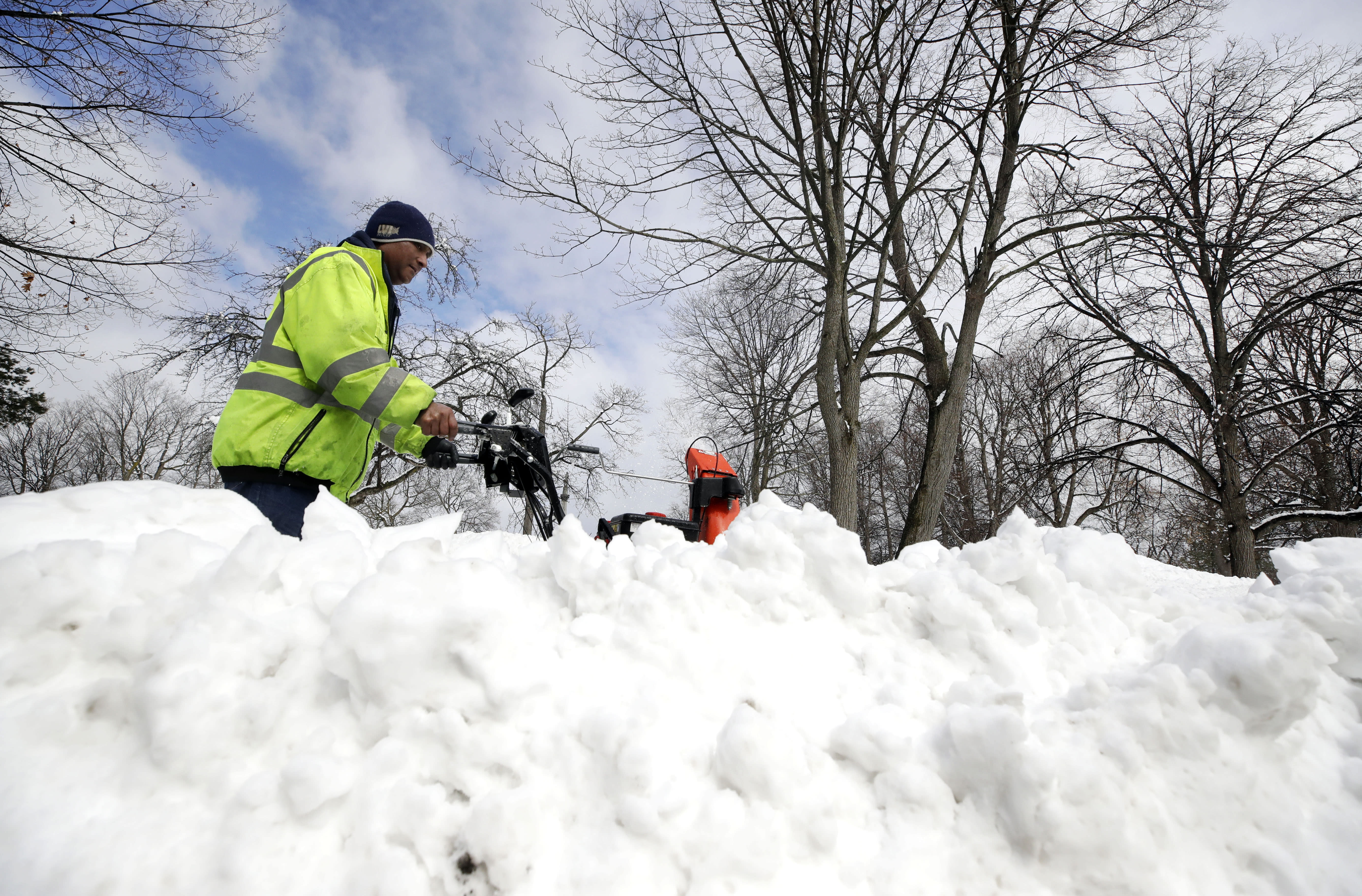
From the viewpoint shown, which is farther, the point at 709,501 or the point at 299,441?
the point at 709,501

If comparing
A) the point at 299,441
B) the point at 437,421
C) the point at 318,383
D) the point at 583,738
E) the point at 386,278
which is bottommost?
the point at 583,738

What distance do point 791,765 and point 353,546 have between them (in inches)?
43.9

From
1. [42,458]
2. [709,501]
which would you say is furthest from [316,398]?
[42,458]

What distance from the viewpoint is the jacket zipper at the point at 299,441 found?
95.5 inches

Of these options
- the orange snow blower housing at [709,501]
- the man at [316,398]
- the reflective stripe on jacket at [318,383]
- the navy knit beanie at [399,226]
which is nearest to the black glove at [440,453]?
the man at [316,398]

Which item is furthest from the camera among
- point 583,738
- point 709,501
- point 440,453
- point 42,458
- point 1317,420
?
point 42,458

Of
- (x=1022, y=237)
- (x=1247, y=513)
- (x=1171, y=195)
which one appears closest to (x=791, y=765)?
(x=1022, y=237)

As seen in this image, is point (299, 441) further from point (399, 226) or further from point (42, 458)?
point (42, 458)

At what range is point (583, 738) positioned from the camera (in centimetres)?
107

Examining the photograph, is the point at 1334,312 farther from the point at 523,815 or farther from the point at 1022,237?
the point at 523,815

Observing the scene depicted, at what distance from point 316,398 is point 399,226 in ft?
3.52

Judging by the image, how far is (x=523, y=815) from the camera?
0.96m

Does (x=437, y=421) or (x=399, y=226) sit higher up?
(x=399, y=226)

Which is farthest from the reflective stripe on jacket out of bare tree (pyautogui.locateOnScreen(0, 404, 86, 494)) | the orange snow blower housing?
bare tree (pyautogui.locateOnScreen(0, 404, 86, 494))
